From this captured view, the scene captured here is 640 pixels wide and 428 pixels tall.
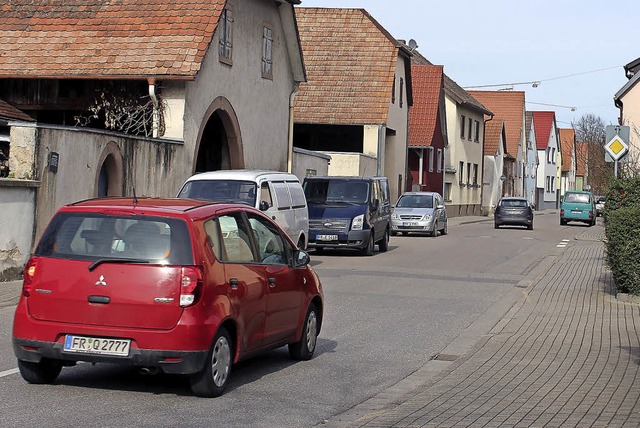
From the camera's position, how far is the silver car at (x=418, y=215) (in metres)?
37.6

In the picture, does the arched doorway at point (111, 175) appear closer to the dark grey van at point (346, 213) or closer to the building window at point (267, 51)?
the dark grey van at point (346, 213)

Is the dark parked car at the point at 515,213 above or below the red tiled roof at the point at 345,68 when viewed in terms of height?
below

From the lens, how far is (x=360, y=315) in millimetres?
14484

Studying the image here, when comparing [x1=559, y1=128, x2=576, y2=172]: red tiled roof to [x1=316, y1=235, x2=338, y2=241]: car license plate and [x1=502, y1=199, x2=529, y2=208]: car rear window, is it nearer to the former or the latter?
[x1=502, y1=199, x2=529, y2=208]: car rear window

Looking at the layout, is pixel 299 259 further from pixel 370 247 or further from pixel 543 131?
pixel 543 131

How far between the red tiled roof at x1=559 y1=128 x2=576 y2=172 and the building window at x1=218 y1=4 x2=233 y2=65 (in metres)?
107

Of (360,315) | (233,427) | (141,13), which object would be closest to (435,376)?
(233,427)

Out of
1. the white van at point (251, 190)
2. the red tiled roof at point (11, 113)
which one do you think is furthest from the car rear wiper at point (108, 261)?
the red tiled roof at point (11, 113)

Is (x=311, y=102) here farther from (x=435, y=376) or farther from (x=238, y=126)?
(x=435, y=376)

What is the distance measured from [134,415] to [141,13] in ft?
64.6

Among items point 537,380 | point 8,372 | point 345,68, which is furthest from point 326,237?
point 345,68

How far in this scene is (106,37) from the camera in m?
Answer: 25.7

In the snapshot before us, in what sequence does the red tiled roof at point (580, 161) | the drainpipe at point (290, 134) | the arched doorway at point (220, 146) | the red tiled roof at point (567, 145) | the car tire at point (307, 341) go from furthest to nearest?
1. the red tiled roof at point (580, 161)
2. the red tiled roof at point (567, 145)
3. the drainpipe at point (290, 134)
4. the arched doorway at point (220, 146)
5. the car tire at point (307, 341)

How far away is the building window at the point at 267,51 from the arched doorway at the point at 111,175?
11.2 metres
